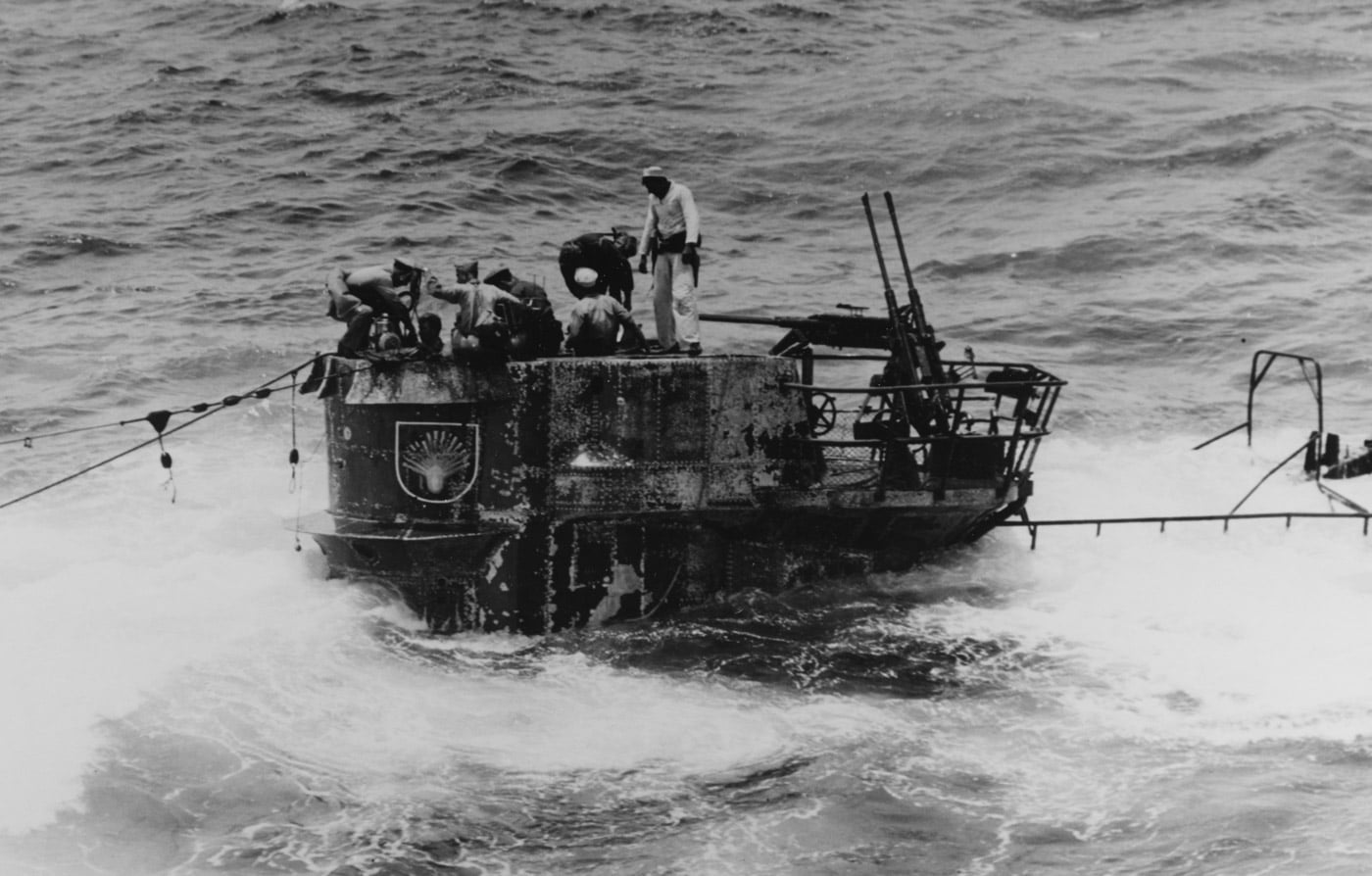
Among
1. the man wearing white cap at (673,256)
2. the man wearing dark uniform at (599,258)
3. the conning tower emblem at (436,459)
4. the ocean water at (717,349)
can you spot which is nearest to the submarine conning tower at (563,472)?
the conning tower emblem at (436,459)

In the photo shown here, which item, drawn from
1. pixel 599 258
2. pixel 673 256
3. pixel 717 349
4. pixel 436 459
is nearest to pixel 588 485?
pixel 436 459

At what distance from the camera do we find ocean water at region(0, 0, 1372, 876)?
38.2ft

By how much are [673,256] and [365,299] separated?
281cm

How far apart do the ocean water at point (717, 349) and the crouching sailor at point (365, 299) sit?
6.49 feet

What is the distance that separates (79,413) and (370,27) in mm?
19015

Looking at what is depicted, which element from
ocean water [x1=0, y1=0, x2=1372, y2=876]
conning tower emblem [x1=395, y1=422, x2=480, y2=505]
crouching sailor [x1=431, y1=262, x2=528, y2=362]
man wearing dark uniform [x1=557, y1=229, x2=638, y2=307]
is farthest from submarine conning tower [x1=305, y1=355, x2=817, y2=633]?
man wearing dark uniform [x1=557, y1=229, x2=638, y2=307]

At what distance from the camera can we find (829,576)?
15.4 m

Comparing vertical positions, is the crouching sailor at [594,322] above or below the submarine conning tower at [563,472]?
above

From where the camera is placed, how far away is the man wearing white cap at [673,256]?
14867mm

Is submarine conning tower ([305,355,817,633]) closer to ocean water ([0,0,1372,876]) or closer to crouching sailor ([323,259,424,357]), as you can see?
crouching sailor ([323,259,424,357])

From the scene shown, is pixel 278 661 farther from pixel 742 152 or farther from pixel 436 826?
pixel 742 152

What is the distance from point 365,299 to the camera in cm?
1503

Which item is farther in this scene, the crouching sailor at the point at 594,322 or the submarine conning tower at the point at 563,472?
the crouching sailor at the point at 594,322

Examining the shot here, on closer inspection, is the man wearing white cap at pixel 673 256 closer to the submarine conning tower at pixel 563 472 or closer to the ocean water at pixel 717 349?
the submarine conning tower at pixel 563 472
